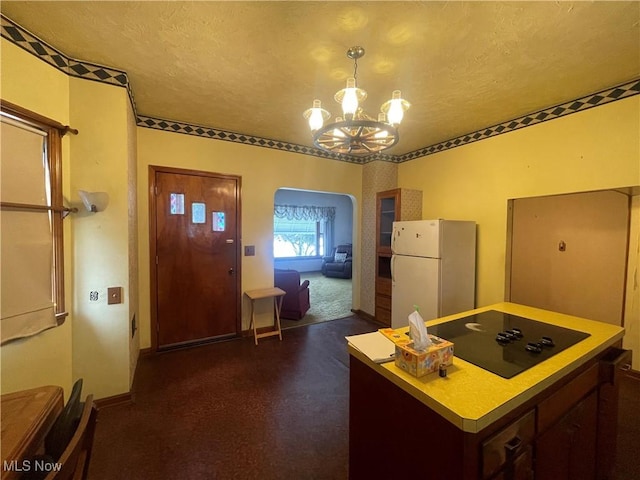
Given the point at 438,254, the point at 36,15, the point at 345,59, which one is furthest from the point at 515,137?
the point at 36,15

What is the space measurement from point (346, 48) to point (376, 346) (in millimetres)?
1861

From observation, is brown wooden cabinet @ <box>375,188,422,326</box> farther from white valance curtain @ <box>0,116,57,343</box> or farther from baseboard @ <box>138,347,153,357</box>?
white valance curtain @ <box>0,116,57,343</box>

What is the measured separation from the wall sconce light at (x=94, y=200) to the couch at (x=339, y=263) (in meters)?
6.46

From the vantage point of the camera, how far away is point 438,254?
2.97 metres

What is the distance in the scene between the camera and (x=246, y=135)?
349 cm

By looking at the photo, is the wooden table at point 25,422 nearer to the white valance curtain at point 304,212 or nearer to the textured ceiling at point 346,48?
the textured ceiling at point 346,48

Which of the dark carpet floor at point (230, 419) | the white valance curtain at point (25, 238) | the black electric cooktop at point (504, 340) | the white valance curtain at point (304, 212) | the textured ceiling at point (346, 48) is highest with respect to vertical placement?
the textured ceiling at point (346, 48)

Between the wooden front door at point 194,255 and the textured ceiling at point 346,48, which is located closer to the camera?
the textured ceiling at point 346,48

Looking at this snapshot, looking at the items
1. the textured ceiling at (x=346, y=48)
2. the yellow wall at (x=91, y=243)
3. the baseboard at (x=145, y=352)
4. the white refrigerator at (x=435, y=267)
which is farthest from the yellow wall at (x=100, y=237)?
the white refrigerator at (x=435, y=267)

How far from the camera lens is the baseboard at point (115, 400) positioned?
2.17 metres

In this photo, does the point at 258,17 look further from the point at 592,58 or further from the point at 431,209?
the point at 431,209

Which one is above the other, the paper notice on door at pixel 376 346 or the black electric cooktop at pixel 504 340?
the paper notice on door at pixel 376 346

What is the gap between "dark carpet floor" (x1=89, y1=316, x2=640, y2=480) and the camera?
1643 mm

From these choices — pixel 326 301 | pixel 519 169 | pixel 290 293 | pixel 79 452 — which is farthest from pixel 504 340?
pixel 326 301
